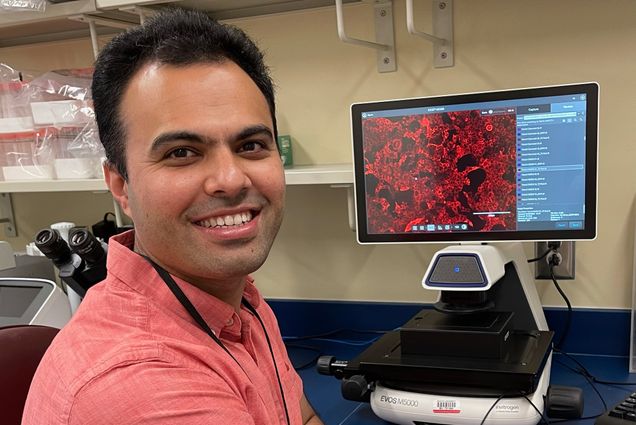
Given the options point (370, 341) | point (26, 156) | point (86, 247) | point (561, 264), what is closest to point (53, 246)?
point (86, 247)

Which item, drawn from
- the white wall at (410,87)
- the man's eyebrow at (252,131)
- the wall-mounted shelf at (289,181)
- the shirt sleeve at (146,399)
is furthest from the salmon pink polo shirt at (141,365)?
the white wall at (410,87)

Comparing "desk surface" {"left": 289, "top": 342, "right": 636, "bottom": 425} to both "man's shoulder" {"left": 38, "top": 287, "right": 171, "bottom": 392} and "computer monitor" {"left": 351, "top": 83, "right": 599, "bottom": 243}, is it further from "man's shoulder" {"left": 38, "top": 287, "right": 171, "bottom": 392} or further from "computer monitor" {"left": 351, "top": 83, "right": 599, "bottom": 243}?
"man's shoulder" {"left": 38, "top": 287, "right": 171, "bottom": 392}

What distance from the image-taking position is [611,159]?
1.29 m

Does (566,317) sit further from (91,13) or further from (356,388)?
(91,13)

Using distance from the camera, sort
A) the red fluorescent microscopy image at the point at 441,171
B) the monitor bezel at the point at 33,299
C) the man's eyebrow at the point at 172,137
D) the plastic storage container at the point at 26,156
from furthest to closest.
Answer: the plastic storage container at the point at 26,156 < the monitor bezel at the point at 33,299 < the red fluorescent microscopy image at the point at 441,171 < the man's eyebrow at the point at 172,137

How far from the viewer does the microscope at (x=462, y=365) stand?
3.09 feet

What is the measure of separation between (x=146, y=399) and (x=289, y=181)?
76 centimetres

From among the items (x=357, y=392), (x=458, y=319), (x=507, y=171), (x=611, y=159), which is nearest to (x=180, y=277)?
(x=357, y=392)

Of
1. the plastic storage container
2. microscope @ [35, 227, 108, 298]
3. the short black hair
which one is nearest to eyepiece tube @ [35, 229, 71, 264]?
microscope @ [35, 227, 108, 298]

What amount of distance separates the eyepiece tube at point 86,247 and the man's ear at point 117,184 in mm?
443

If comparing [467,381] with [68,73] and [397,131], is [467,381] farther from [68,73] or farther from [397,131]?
[68,73]

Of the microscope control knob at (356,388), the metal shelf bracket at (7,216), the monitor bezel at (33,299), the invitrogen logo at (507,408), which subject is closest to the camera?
the invitrogen logo at (507,408)

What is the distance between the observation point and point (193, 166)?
733 mm

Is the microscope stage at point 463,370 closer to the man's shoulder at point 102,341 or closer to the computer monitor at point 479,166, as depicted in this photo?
the computer monitor at point 479,166
